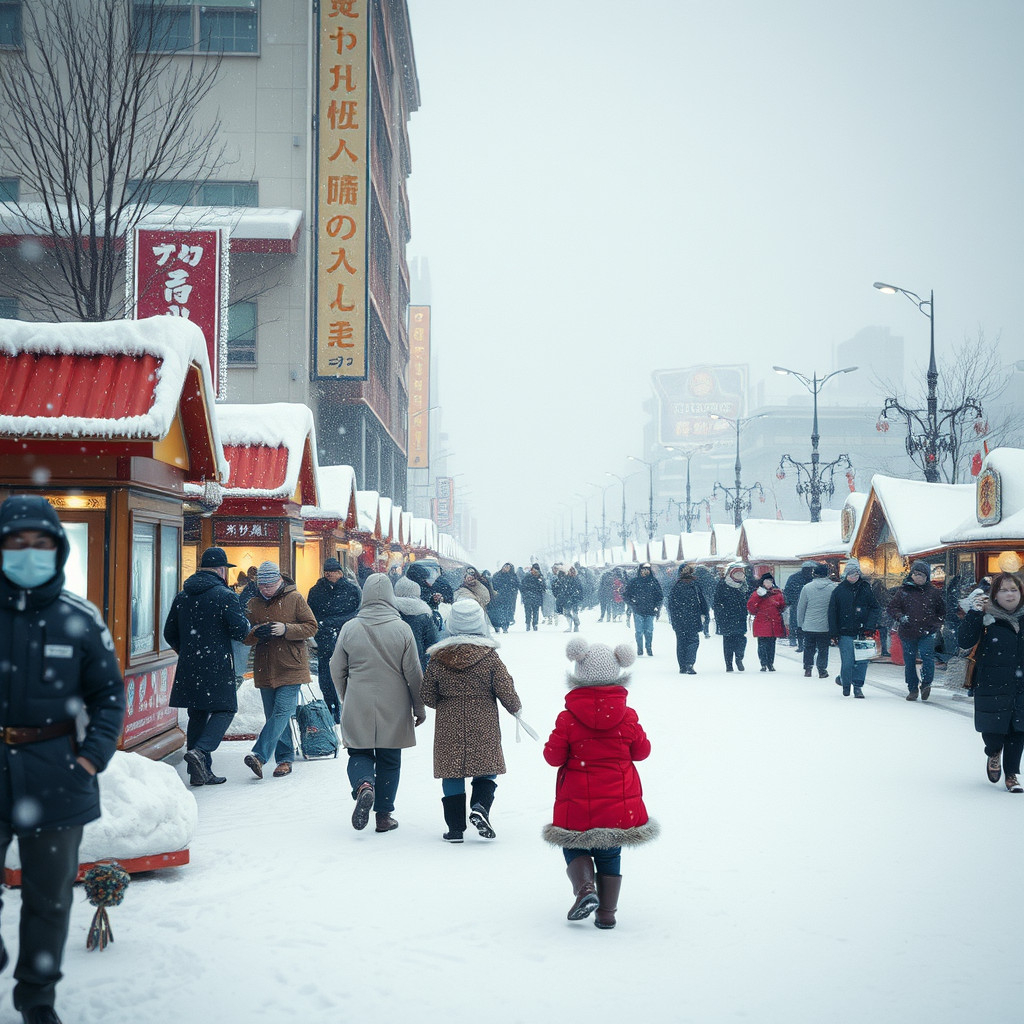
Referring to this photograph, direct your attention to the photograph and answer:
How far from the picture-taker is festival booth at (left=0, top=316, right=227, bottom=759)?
8.40 m

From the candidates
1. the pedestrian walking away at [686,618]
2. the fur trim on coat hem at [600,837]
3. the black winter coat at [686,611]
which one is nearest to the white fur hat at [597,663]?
the fur trim on coat hem at [600,837]

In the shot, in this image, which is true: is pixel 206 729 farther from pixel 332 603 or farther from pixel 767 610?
pixel 767 610

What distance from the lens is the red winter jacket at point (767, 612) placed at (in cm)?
1853

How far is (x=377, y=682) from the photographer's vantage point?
7391 mm

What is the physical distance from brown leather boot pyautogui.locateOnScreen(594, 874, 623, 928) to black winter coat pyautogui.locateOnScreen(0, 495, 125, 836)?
2402mm

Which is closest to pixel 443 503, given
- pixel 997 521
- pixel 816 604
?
pixel 816 604

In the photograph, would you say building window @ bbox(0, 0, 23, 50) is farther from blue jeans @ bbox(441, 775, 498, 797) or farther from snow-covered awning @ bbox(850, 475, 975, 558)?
blue jeans @ bbox(441, 775, 498, 797)

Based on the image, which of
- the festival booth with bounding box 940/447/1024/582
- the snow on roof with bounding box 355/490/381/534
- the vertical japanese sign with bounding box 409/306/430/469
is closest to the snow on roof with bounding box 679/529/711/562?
the snow on roof with bounding box 355/490/381/534

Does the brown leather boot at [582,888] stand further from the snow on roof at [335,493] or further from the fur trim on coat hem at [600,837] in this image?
the snow on roof at [335,493]

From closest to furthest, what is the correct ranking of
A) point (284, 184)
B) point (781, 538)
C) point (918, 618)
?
point (918, 618)
point (284, 184)
point (781, 538)

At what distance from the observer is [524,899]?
5797 mm

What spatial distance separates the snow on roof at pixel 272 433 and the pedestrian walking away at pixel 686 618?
6560 mm

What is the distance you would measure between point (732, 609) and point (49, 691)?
15.8 m

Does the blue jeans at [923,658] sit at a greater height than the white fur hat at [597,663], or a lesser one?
lesser
